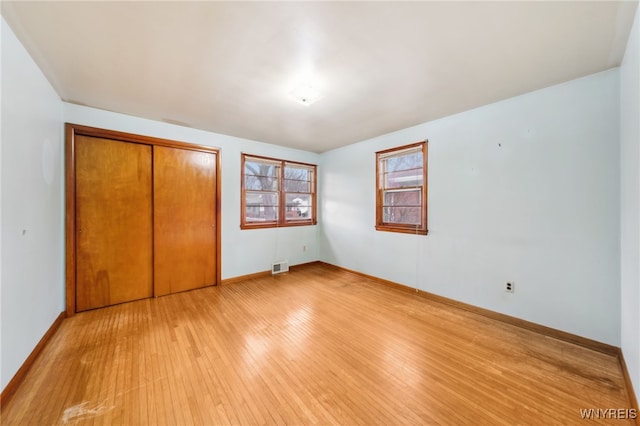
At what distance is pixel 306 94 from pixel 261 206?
261 centimetres

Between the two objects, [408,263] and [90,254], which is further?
[408,263]

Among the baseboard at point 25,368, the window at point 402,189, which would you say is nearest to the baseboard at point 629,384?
the window at point 402,189

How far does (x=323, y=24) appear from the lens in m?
1.59

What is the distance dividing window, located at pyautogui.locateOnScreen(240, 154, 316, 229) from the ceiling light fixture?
209cm

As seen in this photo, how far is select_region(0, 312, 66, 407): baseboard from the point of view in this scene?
5.19ft

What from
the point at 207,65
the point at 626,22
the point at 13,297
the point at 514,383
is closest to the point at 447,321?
the point at 514,383

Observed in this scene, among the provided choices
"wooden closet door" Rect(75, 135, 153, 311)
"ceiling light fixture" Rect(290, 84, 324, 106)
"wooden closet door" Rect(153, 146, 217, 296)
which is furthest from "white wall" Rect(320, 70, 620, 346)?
"wooden closet door" Rect(75, 135, 153, 311)

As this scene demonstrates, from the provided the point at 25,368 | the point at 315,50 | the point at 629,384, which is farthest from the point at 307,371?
the point at 315,50

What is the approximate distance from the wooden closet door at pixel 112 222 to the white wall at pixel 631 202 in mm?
4935

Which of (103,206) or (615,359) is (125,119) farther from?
(615,359)

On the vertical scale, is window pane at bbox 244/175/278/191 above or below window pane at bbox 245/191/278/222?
above

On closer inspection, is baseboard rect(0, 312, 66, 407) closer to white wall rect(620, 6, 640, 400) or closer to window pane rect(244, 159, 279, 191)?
window pane rect(244, 159, 279, 191)

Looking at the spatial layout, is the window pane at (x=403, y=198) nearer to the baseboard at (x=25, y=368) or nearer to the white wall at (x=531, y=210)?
the white wall at (x=531, y=210)

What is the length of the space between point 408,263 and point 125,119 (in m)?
4.58
